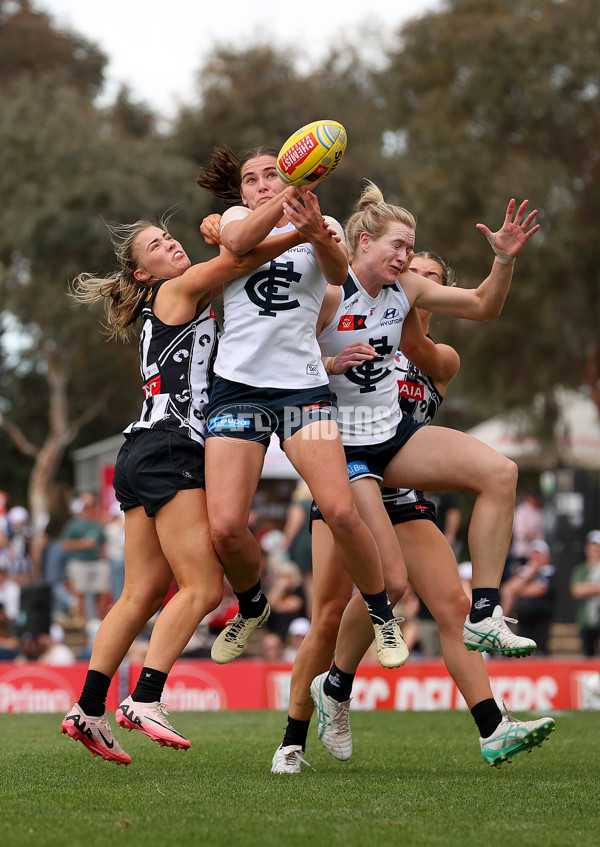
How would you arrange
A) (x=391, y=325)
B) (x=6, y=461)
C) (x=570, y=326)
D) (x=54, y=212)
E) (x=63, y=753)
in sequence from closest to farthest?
(x=391, y=325)
(x=63, y=753)
(x=570, y=326)
(x=54, y=212)
(x=6, y=461)

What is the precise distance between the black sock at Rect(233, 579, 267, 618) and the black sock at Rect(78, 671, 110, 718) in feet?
2.42

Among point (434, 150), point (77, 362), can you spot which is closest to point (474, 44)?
point (434, 150)

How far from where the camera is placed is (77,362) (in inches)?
1215

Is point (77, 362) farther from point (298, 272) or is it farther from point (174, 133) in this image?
point (298, 272)

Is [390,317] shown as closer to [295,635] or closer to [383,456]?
[383,456]

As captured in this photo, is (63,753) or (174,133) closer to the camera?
(63,753)

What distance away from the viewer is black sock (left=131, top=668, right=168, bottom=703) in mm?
5039

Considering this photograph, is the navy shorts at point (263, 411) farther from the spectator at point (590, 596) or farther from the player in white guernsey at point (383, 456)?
the spectator at point (590, 596)

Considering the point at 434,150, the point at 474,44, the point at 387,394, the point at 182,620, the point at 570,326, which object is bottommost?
the point at 182,620

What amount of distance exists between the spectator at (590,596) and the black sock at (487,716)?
24.3 feet

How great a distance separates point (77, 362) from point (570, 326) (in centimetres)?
1386

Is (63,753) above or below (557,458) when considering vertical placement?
below

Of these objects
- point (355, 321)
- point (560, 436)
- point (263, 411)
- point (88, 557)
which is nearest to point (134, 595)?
point (263, 411)

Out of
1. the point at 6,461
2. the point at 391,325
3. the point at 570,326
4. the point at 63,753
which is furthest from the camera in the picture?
the point at 6,461
